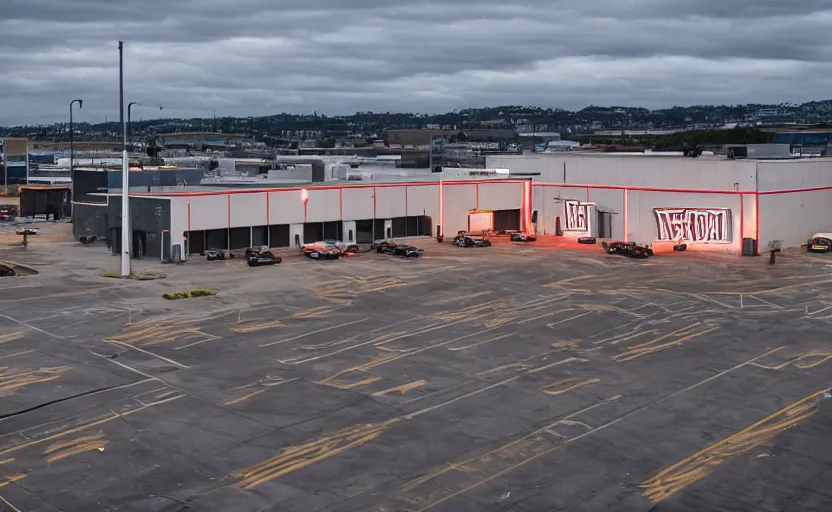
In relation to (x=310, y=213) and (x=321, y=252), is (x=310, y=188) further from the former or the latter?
(x=321, y=252)

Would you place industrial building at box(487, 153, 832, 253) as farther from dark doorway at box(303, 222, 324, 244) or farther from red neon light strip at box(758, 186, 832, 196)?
dark doorway at box(303, 222, 324, 244)

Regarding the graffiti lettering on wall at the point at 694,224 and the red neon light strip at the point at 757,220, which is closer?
the red neon light strip at the point at 757,220

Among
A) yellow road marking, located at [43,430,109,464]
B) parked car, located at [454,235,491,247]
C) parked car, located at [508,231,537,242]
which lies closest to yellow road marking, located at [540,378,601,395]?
yellow road marking, located at [43,430,109,464]

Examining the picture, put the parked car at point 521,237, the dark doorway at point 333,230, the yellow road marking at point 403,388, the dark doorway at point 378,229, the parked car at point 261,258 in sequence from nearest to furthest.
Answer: the yellow road marking at point 403,388, the parked car at point 261,258, the dark doorway at point 333,230, the dark doorway at point 378,229, the parked car at point 521,237

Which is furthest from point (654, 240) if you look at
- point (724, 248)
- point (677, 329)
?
point (677, 329)

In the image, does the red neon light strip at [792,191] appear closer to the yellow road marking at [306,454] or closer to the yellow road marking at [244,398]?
the yellow road marking at [244,398]

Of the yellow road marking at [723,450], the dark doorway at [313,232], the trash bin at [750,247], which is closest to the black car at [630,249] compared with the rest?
the trash bin at [750,247]
